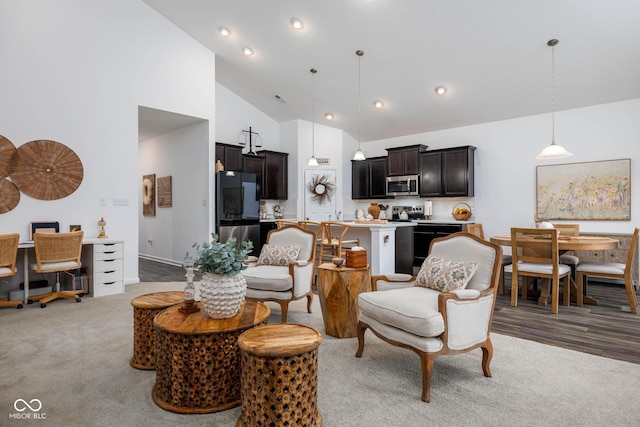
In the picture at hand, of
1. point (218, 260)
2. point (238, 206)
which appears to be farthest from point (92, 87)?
point (218, 260)

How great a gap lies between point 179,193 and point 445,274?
19.2ft

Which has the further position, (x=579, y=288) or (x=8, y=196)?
(x=8, y=196)

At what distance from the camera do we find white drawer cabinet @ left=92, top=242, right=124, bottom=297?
15.4ft

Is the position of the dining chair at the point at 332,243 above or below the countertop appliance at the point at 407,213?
below

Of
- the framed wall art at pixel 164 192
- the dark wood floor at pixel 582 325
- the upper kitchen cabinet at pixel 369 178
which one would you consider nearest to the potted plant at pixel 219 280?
the dark wood floor at pixel 582 325

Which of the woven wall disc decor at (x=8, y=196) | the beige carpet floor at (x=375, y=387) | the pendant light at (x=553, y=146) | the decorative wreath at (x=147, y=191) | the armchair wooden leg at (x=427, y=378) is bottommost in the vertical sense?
the beige carpet floor at (x=375, y=387)

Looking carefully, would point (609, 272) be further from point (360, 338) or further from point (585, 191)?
point (360, 338)

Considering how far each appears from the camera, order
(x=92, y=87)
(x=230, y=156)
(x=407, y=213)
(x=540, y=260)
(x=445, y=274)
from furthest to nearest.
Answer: (x=407, y=213) < (x=230, y=156) < (x=92, y=87) < (x=540, y=260) < (x=445, y=274)

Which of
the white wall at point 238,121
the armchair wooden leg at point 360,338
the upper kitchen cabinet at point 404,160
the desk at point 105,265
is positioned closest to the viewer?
the armchair wooden leg at point 360,338

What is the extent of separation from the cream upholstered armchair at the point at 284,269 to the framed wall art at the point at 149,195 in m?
4.86

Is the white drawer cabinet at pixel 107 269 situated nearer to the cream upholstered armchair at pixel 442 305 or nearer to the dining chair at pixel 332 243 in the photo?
the dining chair at pixel 332 243

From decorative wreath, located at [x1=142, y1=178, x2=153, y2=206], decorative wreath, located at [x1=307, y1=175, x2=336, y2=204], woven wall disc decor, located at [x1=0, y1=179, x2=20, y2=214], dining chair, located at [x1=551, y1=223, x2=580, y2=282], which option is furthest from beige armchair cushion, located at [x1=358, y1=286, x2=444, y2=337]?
decorative wreath, located at [x1=142, y1=178, x2=153, y2=206]

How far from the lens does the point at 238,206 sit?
6828mm

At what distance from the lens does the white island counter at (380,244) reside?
5.11 meters
